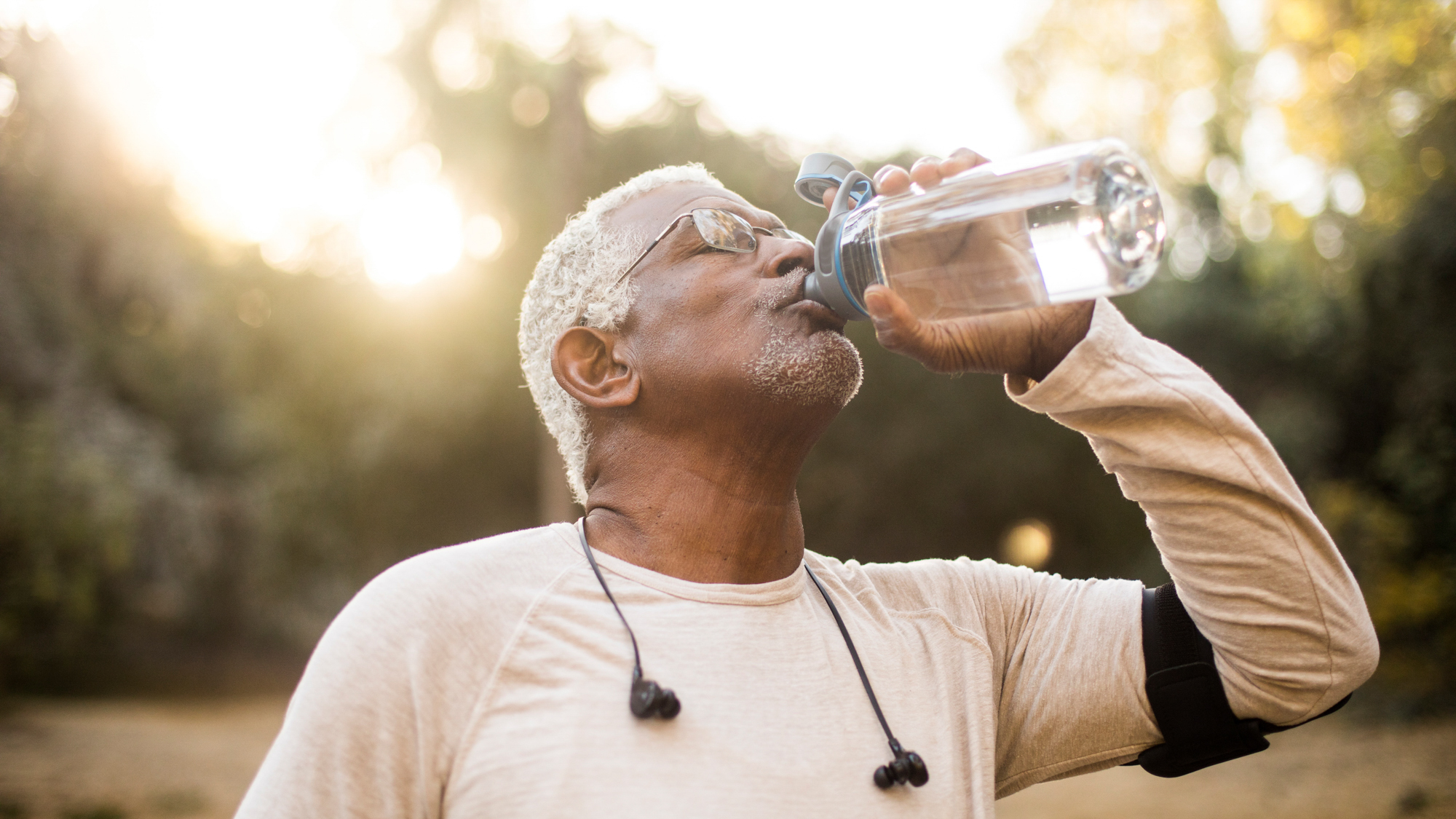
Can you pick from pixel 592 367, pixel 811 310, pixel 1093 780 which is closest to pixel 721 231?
pixel 811 310

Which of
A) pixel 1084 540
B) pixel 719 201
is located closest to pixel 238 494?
pixel 1084 540

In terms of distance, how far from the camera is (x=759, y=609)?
1656 mm

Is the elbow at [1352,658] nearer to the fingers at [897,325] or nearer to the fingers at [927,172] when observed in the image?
the fingers at [897,325]

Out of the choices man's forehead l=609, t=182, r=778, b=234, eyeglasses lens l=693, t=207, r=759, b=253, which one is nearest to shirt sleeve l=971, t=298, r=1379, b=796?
eyeglasses lens l=693, t=207, r=759, b=253

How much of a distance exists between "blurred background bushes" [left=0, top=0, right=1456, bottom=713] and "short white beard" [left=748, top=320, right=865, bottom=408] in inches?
266

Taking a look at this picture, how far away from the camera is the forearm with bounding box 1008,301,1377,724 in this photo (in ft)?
5.04

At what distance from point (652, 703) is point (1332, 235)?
1257 centimetres

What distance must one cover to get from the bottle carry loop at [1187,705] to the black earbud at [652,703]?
85 centimetres

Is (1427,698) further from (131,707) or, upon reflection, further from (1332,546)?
(131,707)

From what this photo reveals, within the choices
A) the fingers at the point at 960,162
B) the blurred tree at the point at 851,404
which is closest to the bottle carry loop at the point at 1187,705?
the fingers at the point at 960,162

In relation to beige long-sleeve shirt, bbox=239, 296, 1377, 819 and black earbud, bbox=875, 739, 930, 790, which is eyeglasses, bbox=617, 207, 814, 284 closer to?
beige long-sleeve shirt, bbox=239, 296, 1377, 819

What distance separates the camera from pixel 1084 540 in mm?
12039

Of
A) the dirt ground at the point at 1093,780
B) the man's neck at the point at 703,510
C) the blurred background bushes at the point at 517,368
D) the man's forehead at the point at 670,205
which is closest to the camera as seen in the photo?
the man's neck at the point at 703,510

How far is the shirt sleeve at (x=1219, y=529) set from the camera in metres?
1.54
